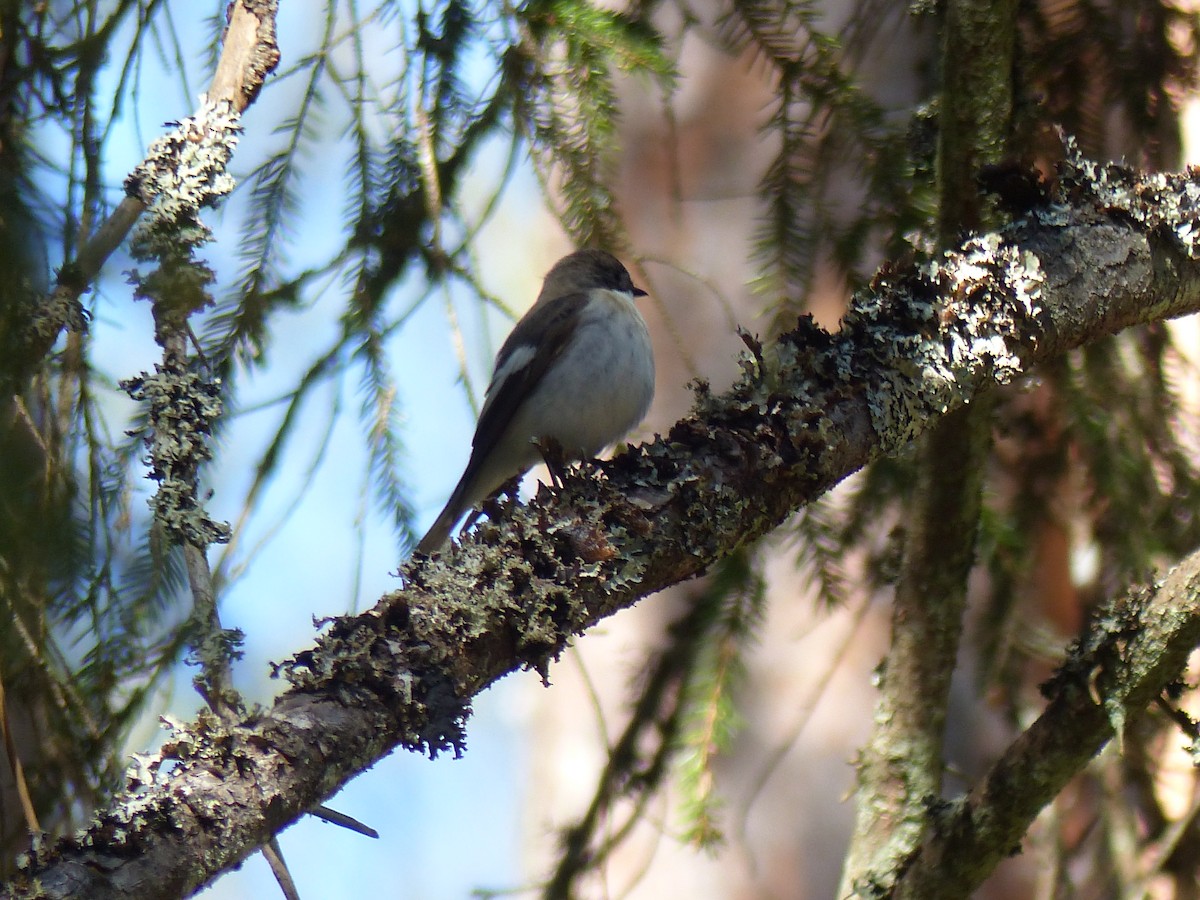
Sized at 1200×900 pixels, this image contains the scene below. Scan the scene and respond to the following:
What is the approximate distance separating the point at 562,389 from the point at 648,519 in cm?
193

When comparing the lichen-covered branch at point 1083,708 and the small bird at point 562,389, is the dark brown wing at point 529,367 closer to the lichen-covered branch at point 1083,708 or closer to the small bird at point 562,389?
the small bird at point 562,389

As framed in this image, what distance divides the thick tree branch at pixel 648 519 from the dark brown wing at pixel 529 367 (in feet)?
5.92

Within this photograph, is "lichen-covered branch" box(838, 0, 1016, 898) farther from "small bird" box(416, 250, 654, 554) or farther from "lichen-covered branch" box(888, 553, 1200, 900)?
"small bird" box(416, 250, 654, 554)

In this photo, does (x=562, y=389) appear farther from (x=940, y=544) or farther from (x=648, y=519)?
(x=648, y=519)

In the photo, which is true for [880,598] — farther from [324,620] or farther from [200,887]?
[200,887]

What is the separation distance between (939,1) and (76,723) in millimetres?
2225

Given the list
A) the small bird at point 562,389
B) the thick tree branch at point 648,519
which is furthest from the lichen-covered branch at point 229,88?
the small bird at point 562,389

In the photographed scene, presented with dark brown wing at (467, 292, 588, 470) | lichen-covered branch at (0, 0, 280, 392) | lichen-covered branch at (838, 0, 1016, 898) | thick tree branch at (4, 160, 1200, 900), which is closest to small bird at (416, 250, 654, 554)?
dark brown wing at (467, 292, 588, 470)

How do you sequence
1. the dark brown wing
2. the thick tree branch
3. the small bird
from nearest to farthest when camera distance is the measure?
the thick tree branch, the small bird, the dark brown wing

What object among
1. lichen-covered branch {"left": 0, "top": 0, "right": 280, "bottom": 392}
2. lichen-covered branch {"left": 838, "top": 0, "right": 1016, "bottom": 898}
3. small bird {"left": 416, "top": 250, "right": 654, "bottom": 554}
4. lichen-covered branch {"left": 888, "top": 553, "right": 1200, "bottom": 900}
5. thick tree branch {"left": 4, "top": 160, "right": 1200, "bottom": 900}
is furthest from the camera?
small bird {"left": 416, "top": 250, "right": 654, "bottom": 554}

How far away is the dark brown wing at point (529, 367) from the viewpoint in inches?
147

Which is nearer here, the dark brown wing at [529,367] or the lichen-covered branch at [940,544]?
the lichen-covered branch at [940,544]

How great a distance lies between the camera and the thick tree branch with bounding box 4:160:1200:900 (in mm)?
1317

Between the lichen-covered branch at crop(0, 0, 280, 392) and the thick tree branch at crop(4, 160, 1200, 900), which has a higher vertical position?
the lichen-covered branch at crop(0, 0, 280, 392)
